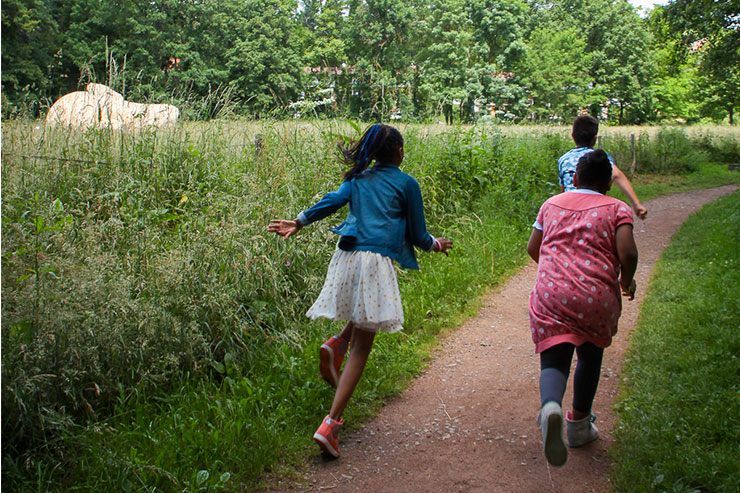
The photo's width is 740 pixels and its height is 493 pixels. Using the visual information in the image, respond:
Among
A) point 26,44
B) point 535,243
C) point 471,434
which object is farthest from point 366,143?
point 26,44

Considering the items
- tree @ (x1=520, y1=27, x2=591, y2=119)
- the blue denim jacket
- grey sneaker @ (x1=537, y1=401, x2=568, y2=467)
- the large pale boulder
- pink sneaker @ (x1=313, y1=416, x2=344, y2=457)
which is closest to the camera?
grey sneaker @ (x1=537, y1=401, x2=568, y2=467)

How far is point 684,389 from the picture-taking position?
430 cm

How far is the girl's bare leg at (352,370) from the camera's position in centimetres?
359

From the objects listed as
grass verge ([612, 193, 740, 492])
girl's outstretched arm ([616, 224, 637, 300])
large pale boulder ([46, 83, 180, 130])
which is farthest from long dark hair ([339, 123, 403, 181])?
large pale boulder ([46, 83, 180, 130])

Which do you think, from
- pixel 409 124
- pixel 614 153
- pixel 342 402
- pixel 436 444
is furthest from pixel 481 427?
pixel 614 153

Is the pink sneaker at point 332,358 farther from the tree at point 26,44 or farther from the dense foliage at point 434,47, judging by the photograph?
the tree at point 26,44

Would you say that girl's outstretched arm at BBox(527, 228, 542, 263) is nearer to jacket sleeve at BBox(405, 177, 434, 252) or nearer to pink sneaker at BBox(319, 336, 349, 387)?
jacket sleeve at BBox(405, 177, 434, 252)

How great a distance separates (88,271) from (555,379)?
2.94 meters

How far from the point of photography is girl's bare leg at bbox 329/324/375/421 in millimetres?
3594

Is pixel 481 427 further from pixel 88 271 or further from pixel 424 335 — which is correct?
pixel 88 271

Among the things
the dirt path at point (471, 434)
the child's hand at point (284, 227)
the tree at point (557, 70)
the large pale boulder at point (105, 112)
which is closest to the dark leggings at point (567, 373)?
the dirt path at point (471, 434)

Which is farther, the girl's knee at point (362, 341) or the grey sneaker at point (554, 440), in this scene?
the girl's knee at point (362, 341)

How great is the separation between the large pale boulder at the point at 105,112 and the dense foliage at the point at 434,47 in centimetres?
651

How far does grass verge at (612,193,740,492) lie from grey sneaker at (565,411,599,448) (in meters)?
0.17
